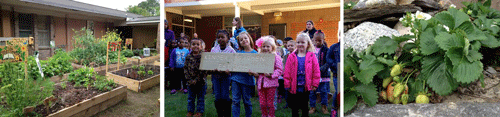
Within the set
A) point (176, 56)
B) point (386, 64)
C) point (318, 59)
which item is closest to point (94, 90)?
point (176, 56)

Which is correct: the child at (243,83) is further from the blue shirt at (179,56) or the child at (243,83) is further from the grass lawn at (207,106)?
the blue shirt at (179,56)

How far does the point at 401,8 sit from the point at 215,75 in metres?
3.22

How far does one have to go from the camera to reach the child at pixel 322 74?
1.94 metres

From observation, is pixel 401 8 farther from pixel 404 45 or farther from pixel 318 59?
pixel 318 59

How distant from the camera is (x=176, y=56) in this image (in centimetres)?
238

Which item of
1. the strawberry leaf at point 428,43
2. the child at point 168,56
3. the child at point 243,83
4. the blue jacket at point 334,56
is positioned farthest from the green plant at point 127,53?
the strawberry leaf at point 428,43

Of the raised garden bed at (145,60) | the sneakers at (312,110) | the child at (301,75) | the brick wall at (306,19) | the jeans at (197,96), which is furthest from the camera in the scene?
the raised garden bed at (145,60)

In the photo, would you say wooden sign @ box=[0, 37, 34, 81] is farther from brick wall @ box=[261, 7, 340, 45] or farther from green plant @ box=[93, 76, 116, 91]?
brick wall @ box=[261, 7, 340, 45]

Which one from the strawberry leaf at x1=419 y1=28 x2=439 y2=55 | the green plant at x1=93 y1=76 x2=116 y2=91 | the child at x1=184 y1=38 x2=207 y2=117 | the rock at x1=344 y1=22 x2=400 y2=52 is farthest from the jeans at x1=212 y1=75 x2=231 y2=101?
the strawberry leaf at x1=419 y1=28 x2=439 y2=55

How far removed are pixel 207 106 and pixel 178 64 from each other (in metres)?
0.41

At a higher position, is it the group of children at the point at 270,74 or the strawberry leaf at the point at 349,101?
the group of children at the point at 270,74

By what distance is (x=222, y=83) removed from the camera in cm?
213

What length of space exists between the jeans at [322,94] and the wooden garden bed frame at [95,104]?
1.95 meters

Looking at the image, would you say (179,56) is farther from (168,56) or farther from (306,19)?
(306,19)
